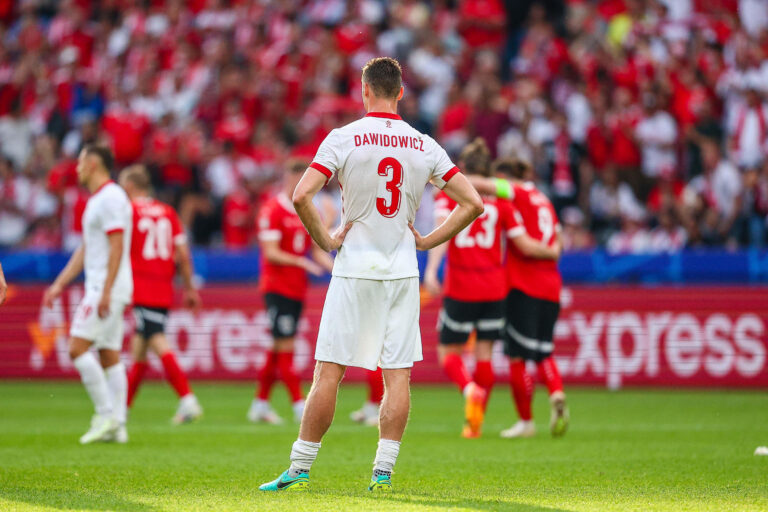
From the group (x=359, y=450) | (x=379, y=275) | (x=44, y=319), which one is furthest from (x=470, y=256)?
(x=44, y=319)

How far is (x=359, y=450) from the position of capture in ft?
30.4

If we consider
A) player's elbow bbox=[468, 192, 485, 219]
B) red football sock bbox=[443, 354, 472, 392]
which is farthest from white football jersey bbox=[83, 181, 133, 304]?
player's elbow bbox=[468, 192, 485, 219]

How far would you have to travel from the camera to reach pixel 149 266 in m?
12.0

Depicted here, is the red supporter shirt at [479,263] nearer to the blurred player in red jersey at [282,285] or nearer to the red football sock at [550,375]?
the red football sock at [550,375]

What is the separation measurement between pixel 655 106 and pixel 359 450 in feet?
34.3

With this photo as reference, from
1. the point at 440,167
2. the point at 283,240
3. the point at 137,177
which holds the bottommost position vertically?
the point at 283,240

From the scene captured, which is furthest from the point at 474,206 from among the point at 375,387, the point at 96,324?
the point at 375,387

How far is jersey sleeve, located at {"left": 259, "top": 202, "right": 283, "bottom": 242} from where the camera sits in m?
11.9

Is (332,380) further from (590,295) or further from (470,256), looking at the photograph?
(590,295)

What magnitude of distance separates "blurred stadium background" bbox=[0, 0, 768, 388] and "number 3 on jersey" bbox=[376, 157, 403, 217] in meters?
5.63

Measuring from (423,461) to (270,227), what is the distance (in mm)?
4244

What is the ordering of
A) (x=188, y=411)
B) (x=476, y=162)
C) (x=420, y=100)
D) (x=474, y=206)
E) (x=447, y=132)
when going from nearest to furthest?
1. (x=474, y=206)
2. (x=476, y=162)
3. (x=188, y=411)
4. (x=447, y=132)
5. (x=420, y=100)

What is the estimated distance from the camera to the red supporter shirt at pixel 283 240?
39.3 feet

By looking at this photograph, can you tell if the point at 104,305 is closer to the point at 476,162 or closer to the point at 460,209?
the point at 476,162
